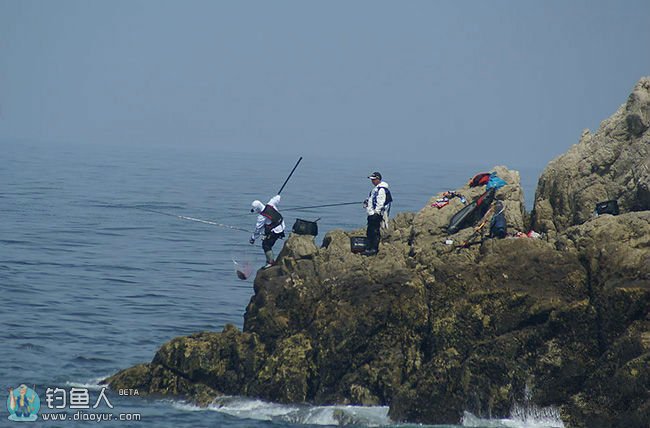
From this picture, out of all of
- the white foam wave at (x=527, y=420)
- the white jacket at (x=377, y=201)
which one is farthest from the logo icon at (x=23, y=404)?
the white foam wave at (x=527, y=420)

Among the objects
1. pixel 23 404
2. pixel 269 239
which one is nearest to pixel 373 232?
pixel 269 239

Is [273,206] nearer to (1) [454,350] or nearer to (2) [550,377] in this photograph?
(1) [454,350]

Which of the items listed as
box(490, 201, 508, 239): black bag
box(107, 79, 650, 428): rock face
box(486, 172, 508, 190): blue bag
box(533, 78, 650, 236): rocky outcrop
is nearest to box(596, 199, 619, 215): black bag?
box(107, 79, 650, 428): rock face

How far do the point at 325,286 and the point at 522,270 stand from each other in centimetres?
467

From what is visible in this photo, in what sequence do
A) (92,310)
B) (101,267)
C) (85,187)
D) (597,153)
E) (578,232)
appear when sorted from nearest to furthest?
(578,232)
(597,153)
(92,310)
(101,267)
(85,187)

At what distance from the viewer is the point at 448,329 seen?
25266 millimetres

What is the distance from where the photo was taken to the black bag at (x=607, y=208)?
2792 cm

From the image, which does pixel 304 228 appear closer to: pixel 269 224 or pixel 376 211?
pixel 269 224

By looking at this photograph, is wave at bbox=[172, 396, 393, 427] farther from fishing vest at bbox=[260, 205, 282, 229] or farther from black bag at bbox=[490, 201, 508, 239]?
fishing vest at bbox=[260, 205, 282, 229]

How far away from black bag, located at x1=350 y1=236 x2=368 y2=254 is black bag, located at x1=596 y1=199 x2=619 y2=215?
579 centimetres

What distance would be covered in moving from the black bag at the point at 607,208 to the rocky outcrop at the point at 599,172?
69 centimetres

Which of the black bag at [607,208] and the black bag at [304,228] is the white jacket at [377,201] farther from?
the black bag at [607,208]

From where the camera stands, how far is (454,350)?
2505cm

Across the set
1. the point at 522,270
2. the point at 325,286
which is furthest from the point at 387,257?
the point at 522,270
